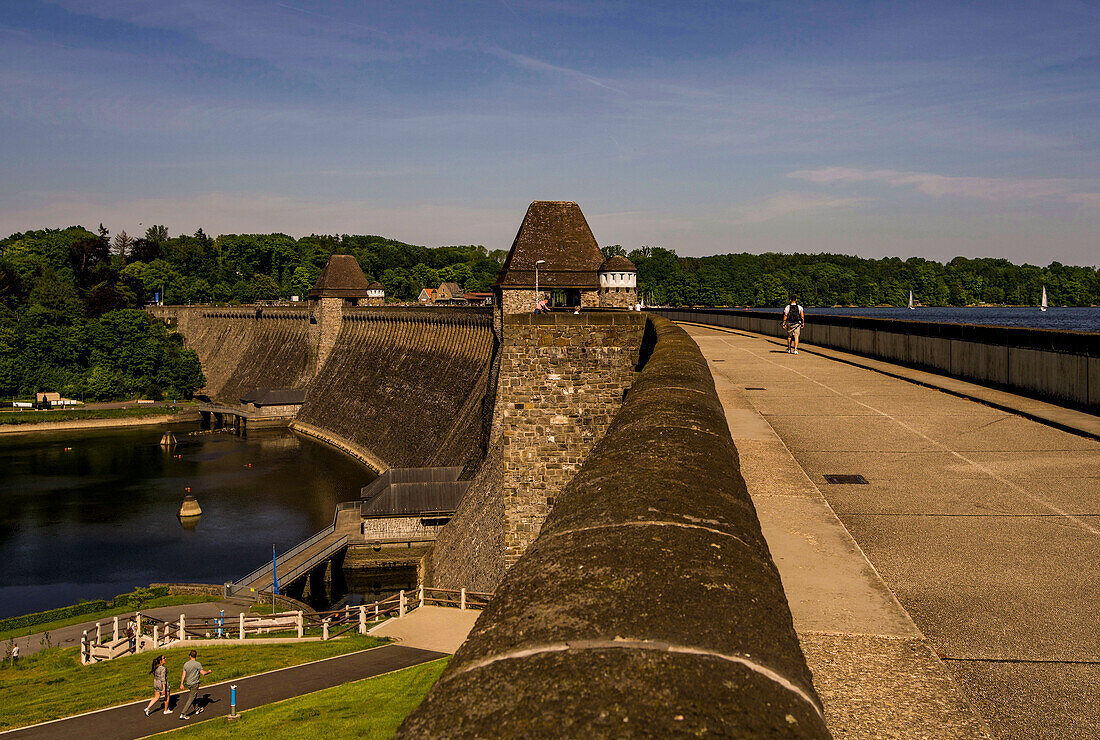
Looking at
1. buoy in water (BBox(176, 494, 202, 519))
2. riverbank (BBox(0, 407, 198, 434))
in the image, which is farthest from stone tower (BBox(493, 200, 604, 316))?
riverbank (BBox(0, 407, 198, 434))

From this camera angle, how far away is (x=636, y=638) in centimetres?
240

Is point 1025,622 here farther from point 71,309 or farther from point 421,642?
point 71,309

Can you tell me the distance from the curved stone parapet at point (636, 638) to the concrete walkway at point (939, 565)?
137 cm

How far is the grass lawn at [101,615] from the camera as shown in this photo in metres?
36.7

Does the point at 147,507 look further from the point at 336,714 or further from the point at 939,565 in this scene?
the point at 939,565

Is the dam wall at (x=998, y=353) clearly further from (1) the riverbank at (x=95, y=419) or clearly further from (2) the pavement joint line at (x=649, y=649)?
(1) the riverbank at (x=95, y=419)

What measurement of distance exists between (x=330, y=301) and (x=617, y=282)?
60.1m

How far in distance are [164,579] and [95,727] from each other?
79.9 ft

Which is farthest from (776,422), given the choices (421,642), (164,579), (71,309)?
(71,309)

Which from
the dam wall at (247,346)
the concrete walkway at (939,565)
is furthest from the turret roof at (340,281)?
the concrete walkway at (939,565)

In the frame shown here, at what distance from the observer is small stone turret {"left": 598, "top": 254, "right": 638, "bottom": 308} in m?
49.0

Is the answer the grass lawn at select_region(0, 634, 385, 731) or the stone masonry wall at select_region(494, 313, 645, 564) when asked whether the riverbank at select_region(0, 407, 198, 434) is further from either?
the stone masonry wall at select_region(494, 313, 645, 564)

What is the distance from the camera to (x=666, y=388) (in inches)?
338

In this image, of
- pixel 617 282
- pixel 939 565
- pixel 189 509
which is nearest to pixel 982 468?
pixel 939 565
